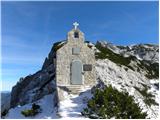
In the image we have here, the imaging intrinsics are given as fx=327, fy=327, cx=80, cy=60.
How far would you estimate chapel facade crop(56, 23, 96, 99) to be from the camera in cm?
3269

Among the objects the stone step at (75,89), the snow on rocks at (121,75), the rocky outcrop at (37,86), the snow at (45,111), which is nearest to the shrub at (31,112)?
the snow at (45,111)

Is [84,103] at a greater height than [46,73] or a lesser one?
lesser

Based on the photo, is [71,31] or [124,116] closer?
[124,116]

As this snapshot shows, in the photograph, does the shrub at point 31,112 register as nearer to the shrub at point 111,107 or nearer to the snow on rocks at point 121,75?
the shrub at point 111,107

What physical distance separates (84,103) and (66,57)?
17.3 ft

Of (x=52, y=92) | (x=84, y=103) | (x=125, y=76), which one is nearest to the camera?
(x=84, y=103)

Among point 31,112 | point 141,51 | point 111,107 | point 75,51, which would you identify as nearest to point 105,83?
point 75,51

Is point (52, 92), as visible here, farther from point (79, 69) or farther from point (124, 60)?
point (124, 60)

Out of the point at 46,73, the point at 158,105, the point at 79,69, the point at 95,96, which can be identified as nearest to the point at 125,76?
the point at 158,105

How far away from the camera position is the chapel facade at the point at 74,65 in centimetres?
3269

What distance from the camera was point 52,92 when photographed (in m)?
37.4

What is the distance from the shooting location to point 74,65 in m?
33.0

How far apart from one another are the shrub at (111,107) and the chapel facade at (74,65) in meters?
4.41

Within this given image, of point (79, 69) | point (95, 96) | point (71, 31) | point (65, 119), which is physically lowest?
point (65, 119)
